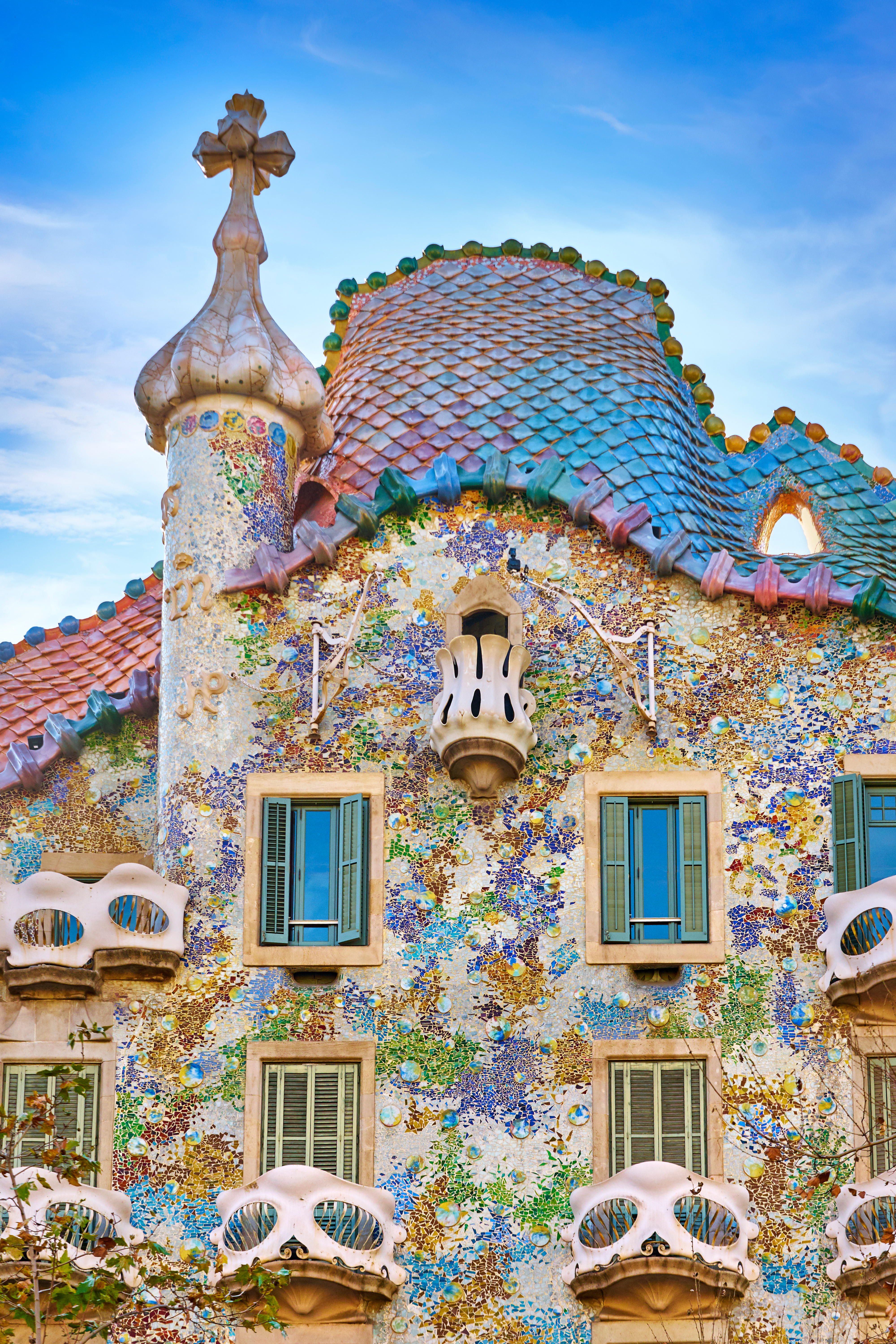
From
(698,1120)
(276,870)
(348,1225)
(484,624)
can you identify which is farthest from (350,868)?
(698,1120)

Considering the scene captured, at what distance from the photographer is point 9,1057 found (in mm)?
21188

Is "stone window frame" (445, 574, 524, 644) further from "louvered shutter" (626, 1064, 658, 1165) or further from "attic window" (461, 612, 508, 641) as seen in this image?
"louvered shutter" (626, 1064, 658, 1165)

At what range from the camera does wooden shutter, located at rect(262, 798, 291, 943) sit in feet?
70.8

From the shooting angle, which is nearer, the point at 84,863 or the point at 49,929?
the point at 49,929

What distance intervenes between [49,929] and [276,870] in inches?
75.5

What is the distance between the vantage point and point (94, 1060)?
21156 mm

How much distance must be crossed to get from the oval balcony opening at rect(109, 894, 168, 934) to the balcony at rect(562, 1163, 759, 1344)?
4105 mm

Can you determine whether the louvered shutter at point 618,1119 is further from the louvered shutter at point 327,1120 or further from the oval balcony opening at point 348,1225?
the louvered shutter at point 327,1120

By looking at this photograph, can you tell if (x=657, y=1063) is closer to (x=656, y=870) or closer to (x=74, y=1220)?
(x=656, y=870)

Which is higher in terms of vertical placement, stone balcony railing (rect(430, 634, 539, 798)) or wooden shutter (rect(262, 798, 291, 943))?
stone balcony railing (rect(430, 634, 539, 798))

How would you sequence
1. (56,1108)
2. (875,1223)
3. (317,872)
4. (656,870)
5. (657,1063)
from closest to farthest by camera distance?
1. (875,1223)
2. (56,1108)
3. (657,1063)
4. (656,870)
5. (317,872)

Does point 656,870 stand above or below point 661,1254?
above

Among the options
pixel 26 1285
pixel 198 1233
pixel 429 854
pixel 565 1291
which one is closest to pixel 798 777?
pixel 429 854

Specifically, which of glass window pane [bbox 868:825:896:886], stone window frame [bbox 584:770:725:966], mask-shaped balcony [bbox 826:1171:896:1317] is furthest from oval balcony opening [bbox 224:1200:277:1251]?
glass window pane [bbox 868:825:896:886]
